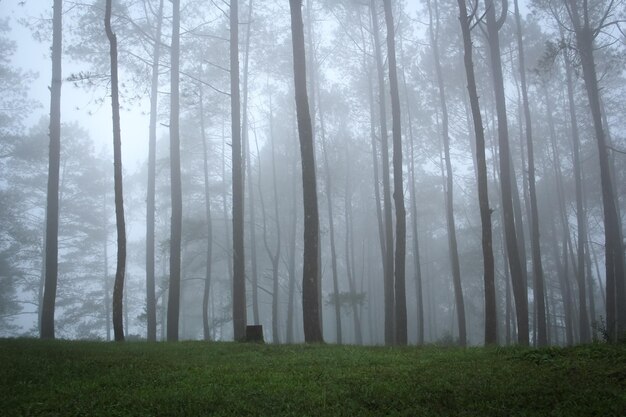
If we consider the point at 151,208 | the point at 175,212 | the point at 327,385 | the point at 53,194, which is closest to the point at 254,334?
the point at 327,385

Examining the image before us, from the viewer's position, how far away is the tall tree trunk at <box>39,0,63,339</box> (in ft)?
44.1

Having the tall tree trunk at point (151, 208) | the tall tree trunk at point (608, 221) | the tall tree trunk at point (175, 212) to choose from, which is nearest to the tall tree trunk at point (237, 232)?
the tall tree trunk at point (175, 212)

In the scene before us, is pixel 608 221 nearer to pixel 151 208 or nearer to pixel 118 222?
pixel 118 222

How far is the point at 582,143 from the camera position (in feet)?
98.0

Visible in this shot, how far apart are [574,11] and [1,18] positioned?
83.6 ft

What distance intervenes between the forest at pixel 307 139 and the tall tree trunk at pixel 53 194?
0.07 meters

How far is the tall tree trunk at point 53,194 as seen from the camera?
13.4m

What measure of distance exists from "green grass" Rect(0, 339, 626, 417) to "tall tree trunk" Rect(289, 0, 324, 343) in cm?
351

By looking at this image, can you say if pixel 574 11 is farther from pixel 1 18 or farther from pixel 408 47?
pixel 1 18

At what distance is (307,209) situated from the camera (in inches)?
440

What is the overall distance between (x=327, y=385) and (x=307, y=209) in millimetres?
6461

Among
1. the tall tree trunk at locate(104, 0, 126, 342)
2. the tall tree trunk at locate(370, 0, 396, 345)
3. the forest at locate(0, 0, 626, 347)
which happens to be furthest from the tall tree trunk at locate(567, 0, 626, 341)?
the tall tree trunk at locate(104, 0, 126, 342)

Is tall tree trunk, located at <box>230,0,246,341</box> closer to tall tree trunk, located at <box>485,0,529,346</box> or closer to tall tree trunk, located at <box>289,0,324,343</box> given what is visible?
tall tree trunk, located at <box>289,0,324,343</box>

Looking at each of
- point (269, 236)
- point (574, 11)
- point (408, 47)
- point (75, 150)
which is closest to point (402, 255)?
point (574, 11)
